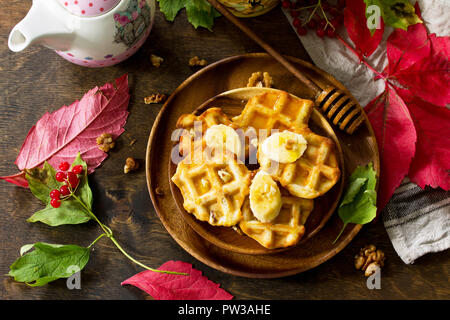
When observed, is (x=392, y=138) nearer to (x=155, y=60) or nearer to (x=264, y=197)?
(x=264, y=197)

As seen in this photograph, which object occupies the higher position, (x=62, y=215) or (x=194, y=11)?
(x=194, y=11)

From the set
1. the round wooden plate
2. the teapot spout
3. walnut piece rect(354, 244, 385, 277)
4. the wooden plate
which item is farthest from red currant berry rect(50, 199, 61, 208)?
walnut piece rect(354, 244, 385, 277)

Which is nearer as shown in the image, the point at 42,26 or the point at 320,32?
the point at 42,26

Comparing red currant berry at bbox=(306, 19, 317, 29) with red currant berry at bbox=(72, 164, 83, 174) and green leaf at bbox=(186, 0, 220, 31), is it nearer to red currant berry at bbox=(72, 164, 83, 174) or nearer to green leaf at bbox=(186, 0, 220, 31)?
green leaf at bbox=(186, 0, 220, 31)

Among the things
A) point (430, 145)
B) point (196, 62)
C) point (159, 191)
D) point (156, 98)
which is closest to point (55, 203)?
point (159, 191)

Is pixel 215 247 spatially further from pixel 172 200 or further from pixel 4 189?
pixel 4 189

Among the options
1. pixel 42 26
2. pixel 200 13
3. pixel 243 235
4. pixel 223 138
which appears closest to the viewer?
pixel 42 26

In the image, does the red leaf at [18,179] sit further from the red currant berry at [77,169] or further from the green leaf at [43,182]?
the red currant berry at [77,169]
